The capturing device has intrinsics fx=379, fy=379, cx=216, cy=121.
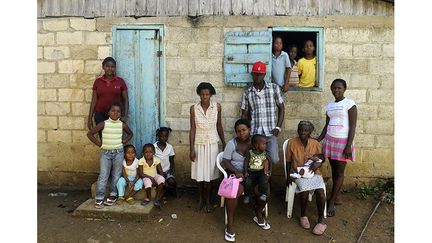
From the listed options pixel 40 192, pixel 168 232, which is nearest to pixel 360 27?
pixel 168 232

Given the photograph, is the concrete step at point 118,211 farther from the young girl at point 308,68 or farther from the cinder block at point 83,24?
the young girl at point 308,68

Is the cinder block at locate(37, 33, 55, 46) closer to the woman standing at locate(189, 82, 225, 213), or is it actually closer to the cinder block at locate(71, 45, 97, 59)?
the cinder block at locate(71, 45, 97, 59)

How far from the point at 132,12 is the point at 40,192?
3.13 metres

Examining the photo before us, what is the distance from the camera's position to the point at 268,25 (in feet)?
18.1

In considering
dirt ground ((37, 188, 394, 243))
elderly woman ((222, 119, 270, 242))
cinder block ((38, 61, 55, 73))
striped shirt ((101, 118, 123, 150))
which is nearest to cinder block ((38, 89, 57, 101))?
cinder block ((38, 61, 55, 73))

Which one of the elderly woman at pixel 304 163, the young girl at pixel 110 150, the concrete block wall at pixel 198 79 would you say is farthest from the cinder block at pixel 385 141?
the young girl at pixel 110 150

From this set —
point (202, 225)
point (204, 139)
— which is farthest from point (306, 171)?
point (202, 225)

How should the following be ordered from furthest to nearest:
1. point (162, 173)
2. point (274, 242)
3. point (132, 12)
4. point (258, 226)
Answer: point (132, 12) < point (162, 173) < point (258, 226) < point (274, 242)

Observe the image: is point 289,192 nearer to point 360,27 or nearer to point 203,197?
point 203,197

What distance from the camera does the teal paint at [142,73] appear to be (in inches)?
224

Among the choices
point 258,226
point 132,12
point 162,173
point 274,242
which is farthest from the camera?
point 132,12

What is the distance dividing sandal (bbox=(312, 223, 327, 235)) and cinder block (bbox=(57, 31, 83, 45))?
4.27 metres

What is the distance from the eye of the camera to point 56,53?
5.86 metres

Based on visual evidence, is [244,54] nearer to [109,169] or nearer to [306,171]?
[306,171]
